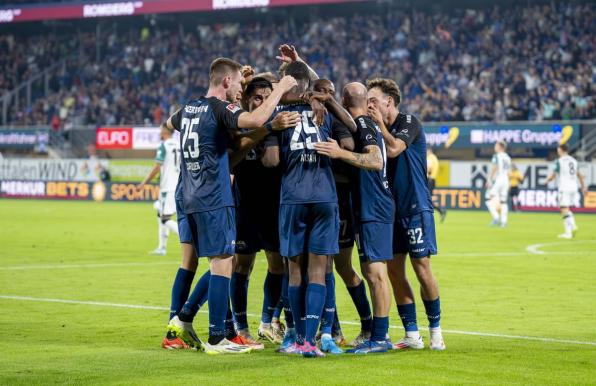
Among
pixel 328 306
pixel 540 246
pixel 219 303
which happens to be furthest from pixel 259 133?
pixel 540 246

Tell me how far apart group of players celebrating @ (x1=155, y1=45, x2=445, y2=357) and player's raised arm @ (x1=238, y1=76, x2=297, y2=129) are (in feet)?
0.04

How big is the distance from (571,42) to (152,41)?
80.3 feet

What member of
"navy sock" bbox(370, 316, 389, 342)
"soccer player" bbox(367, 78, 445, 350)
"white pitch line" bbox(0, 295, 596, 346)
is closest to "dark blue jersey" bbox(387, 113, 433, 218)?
"soccer player" bbox(367, 78, 445, 350)

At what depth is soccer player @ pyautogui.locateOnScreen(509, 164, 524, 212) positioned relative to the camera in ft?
123

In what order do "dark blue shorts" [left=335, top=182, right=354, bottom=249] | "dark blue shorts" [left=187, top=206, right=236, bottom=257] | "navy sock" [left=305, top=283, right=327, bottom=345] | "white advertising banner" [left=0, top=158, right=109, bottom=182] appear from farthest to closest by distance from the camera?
"white advertising banner" [left=0, top=158, right=109, bottom=182] → "dark blue shorts" [left=335, top=182, right=354, bottom=249] → "dark blue shorts" [left=187, top=206, right=236, bottom=257] → "navy sock" [left=305, top=283, right=327, bottom=345]

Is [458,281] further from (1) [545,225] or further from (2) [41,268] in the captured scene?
(1) [545,225]

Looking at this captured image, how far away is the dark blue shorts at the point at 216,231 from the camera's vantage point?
880 centimetres

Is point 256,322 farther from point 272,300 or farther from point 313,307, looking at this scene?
point 313,307

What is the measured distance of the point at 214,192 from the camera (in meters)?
8.84

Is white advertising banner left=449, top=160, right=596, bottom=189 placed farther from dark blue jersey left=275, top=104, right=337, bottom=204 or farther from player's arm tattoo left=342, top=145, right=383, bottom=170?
dark blue jersey left=275, top=104, right=337, bottom=204

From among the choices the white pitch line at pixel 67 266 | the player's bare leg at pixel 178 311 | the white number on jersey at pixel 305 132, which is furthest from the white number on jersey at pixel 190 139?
the white pitch line at pixel 67 266

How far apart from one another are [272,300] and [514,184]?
95.2ft

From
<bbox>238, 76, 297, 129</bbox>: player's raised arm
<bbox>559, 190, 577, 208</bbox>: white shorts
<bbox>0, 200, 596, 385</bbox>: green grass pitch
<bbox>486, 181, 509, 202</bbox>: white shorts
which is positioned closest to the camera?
<bbox>0, 200, 596, 385</bbox>: green grass pitch

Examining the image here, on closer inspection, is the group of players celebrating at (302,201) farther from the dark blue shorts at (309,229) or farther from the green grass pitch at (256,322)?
the green grass pitch at (256,322)
